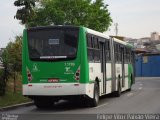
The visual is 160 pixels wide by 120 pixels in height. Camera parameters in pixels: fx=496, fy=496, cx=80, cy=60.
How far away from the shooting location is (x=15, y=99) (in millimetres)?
22016

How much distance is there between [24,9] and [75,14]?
2958cm

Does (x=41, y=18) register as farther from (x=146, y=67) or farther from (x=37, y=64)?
(x=37, y=64)

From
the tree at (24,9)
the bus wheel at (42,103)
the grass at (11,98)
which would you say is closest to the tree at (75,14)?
the tree at (24,9)

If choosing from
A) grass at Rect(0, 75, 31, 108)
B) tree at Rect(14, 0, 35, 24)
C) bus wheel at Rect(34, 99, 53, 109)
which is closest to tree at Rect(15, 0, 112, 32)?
tree at Rect(14, 0, 35, 24)

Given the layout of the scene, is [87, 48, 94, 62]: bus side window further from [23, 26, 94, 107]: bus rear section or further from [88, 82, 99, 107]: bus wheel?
[88, 82, 99, 107]: bus wheel

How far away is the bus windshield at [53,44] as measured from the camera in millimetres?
18281

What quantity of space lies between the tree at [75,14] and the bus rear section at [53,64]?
33795 millimetres

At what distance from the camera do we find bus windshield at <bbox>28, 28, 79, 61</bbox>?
1828cm

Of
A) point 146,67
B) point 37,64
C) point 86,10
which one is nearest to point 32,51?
point 37,64

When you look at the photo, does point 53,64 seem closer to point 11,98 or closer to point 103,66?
point 103,66

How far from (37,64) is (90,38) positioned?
8.04ft

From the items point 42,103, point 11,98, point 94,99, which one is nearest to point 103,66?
point 94,99

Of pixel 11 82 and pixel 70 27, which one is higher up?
pixel 70 27

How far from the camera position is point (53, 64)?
18281 mm
